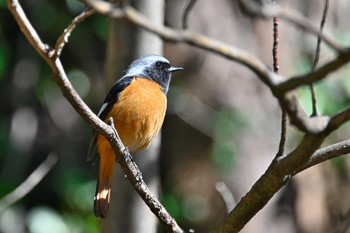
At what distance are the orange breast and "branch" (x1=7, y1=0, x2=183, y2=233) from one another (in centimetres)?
120

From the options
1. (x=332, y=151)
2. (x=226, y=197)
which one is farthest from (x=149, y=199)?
(x=226, y=197)

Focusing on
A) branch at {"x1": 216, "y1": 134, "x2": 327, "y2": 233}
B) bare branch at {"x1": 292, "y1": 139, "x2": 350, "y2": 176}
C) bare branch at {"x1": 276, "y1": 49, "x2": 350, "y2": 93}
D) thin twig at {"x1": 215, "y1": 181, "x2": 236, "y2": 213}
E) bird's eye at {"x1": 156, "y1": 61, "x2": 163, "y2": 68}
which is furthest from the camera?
bird's eye at {"x1": 156, "y1": 61, "x2": 163, "y2": 68}

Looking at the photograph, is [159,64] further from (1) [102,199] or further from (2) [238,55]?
(2) [238,55]

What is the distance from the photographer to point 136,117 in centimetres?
424

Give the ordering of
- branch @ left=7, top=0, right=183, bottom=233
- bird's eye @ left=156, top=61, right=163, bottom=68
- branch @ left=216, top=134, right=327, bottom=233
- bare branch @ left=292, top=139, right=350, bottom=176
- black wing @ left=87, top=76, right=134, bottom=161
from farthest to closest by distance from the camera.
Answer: bird's eye @ left=156, top=61, right=163, bottom=68
black wing @ left=87, top=76, right=134, bottom=161
bare branch @ left=292, top=139, right=350, bottom=176
branch @ left=7, top=0, right=183, bottom=233
branch @ left=216, top=134, right=327, bottom=233

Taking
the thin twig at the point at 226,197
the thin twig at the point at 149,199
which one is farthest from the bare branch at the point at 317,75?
the thin twig at the point at 226,197

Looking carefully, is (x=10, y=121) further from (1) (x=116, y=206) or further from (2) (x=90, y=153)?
(1) (x=116, y=206)

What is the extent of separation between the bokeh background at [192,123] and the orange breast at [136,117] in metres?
1.33

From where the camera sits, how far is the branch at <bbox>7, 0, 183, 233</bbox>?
2.27 metres

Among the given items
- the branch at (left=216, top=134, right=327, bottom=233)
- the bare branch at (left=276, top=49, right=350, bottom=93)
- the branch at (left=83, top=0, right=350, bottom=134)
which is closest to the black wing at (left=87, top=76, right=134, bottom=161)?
the branch at (left=216, top=134, right=327, bottom=233)

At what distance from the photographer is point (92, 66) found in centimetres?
646

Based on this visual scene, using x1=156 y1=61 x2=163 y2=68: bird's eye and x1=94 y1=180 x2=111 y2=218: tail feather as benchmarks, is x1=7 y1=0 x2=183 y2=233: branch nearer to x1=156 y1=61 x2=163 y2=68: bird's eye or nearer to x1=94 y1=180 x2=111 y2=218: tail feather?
x1=94 y1=180 x2=111 y2=218: tail feather

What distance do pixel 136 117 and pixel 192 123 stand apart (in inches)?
84.3

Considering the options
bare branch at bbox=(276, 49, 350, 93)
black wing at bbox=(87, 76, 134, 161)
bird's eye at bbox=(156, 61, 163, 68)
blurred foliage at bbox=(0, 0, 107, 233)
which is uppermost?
bare branch at bbox=(276, 49, 350, 93)
